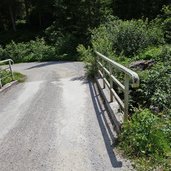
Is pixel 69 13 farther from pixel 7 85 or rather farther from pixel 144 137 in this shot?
pixel 144 137

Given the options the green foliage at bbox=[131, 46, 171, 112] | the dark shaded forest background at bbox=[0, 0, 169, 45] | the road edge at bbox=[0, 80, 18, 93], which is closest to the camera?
the green foliage at bbox=[131, 46, 171, 112]

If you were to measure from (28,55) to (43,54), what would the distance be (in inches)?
63.2

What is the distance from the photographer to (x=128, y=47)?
1319 cm

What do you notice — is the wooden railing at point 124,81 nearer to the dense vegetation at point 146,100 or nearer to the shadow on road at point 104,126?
the dense vegetation at point 146,100

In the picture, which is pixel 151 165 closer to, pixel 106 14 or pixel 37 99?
pixel 37 99

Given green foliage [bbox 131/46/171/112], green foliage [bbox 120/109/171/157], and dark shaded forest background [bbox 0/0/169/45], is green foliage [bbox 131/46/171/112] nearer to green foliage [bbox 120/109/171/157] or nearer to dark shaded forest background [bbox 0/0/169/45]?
green foliage [bbox 120/109/171/157]

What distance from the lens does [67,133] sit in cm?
553

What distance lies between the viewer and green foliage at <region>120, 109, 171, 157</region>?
407 cm

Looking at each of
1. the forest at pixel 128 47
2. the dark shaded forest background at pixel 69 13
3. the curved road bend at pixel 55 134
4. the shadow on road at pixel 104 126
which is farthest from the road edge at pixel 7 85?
the dark shaded forest background at pixel 69 13

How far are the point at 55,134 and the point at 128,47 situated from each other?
335 inches

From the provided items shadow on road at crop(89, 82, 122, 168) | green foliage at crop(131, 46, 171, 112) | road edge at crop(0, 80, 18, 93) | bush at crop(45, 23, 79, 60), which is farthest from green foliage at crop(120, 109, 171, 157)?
bush at crop(45, 23, 79, 60)

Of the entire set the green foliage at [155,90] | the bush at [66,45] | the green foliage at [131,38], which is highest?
the green foliage at [131,38]

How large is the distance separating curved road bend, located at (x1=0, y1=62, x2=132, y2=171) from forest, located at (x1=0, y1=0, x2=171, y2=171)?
19.2 inches

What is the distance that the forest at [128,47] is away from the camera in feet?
14.0
